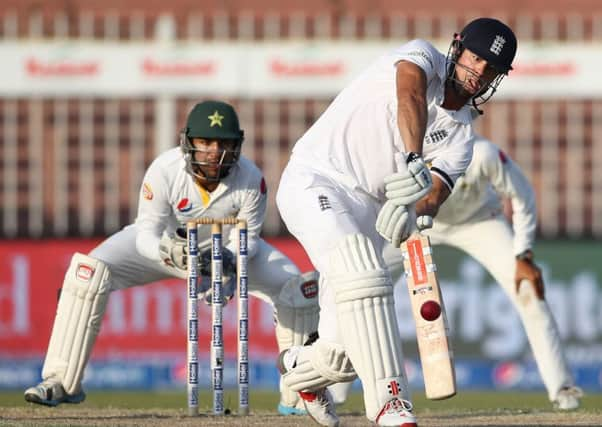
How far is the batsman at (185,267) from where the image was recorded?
711 cm

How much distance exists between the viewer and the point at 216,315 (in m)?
6.55

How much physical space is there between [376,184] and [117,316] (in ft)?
18.3

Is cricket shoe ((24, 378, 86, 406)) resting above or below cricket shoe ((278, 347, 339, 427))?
above

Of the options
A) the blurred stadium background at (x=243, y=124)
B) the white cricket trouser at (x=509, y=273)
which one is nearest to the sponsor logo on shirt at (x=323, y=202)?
the white cricket trouser at (x=509, y=273)

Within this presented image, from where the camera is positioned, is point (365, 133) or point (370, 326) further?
point (365, 133)

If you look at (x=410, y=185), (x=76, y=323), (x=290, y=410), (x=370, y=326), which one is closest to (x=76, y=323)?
(x=76, y=323)

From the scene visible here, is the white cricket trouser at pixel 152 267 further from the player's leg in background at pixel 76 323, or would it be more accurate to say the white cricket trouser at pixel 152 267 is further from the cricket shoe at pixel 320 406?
the cricket shoe at pixel 320 406

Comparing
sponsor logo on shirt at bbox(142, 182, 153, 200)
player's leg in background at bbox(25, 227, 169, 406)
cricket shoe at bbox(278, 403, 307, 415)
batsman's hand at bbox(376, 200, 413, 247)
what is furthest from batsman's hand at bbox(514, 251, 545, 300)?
batsman's hand at bbox(376, 200, 413, 247)

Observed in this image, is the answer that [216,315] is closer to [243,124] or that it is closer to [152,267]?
[152,267]

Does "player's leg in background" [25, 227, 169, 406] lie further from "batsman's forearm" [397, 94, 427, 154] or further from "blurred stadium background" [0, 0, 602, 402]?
"blurred stadium background" [0, 0, 602, 402]

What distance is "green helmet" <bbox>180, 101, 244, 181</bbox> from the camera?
7.05 meters

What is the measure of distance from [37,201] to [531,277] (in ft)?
17.1

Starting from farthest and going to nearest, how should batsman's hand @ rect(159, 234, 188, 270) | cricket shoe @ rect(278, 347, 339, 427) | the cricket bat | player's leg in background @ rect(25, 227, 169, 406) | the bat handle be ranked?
player's leg in background @ rect(25, 227, 169, 406)
batsman's hand @ rect(159, 234, 188, 270)
cricket shoe @ rect(278, 347, 339, 427)
the bat handle
the cricket bat

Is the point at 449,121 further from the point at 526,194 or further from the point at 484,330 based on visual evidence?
the point at 484,330
